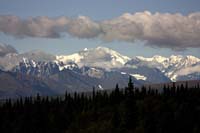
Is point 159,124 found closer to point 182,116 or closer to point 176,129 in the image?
point 176,129

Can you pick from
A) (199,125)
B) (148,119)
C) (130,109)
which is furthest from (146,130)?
(130,109)

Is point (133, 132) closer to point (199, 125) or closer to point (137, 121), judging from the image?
point (137, 121)

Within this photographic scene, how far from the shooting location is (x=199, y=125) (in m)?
167

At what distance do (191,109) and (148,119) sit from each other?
31927 millimetres

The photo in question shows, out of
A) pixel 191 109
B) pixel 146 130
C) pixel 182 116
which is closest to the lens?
pixel 146 130

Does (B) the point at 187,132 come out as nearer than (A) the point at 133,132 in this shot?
Yes

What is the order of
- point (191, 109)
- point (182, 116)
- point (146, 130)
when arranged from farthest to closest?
point (191, 109)
point (182, 116)
point (146, 130)

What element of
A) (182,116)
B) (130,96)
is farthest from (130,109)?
(182,116)

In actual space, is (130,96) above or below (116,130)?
above

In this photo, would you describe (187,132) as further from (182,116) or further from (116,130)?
(116,130)

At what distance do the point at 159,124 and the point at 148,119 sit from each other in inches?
148

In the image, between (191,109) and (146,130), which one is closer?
(146,130)

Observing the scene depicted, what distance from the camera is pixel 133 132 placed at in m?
186

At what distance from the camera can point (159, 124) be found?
538ft
